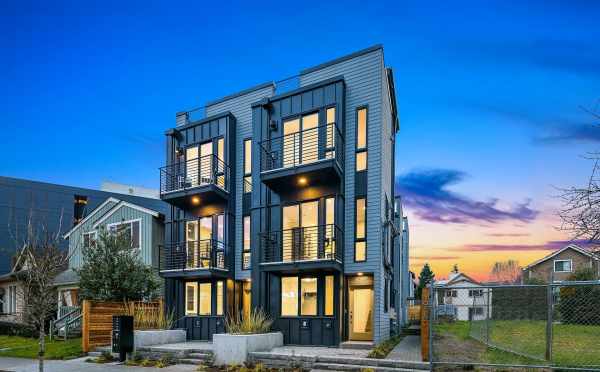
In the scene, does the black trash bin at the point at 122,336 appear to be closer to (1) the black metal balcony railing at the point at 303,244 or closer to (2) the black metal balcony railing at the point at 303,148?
(1) the black metal balcony railing at the point at 303,244

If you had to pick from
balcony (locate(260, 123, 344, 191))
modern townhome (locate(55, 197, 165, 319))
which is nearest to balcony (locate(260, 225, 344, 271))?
balcony (locate(260, 123, 344, 191))

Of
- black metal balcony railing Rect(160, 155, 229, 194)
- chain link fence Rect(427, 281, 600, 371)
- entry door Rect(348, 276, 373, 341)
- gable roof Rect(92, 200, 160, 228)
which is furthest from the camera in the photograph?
gable roof Rect(92, 200, 160, 228)

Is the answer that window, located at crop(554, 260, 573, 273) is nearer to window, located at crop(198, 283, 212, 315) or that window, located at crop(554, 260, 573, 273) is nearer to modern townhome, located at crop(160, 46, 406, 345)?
modern townhome, located at crop(160, 46, 406, 345)

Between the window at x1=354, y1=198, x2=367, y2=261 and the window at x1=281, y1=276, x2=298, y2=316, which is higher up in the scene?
the window at x1=354, y1=198, x2=367, y2=261

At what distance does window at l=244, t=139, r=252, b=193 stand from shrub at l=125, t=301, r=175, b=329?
6271 millimetres

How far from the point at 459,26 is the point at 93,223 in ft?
73.8

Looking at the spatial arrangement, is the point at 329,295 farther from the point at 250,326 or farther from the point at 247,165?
the point at 247,165

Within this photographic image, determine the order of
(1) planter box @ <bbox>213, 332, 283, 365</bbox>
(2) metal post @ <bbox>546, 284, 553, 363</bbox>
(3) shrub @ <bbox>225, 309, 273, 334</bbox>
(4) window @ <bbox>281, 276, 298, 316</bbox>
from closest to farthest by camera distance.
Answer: (2) metal post @ <bbox>546, 284, 553, 363</bbox> → (1) planter box @ <bbox>213, 332, 283, 365</bbox> → (3) shrub @ <bbox>225, 309, 273, 334</bbox> → (4) window @ <bbox>281, 276, 298, 316</bbox>

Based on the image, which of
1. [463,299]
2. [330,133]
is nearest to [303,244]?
[330,133]

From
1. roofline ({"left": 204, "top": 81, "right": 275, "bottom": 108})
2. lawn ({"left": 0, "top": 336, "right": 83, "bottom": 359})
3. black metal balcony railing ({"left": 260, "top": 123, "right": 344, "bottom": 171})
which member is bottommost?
lawn ({"left": 0, "top": 336, "right": 83, "bottom": 359})

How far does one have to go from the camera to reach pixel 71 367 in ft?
50.7

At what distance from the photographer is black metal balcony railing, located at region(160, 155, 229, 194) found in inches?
832

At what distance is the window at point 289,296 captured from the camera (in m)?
18.1

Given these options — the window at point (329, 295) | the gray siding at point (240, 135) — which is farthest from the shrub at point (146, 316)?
the window at point (329, 295)
